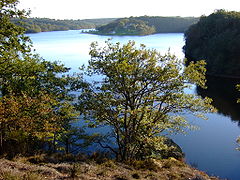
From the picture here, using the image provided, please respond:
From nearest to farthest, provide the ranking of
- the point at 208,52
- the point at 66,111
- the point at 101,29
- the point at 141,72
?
the point at 141,72, the point at 66,111, the point at 208,52, the point at 101,29

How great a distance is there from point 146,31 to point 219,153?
146161 millimetres

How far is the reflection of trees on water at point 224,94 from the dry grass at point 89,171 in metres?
23.5

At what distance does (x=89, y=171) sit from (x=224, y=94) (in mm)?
40317

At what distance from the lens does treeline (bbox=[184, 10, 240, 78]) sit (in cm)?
5950

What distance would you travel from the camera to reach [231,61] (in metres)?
59.7

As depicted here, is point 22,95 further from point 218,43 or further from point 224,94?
point 218,43

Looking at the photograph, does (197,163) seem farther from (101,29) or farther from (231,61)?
(101,29)

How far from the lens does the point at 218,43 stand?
62781 mm

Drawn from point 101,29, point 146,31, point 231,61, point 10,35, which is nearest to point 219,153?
point 10,35

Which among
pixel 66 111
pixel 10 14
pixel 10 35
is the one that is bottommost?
pixel 66 111

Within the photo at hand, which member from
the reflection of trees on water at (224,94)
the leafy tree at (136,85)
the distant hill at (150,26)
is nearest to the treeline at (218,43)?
the reflection of trees on water at (224,94)

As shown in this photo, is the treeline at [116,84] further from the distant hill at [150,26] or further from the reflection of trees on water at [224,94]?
the distant hill at [150,26]

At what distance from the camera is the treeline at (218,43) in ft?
195

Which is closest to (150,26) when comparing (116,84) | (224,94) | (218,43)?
(218,43)
